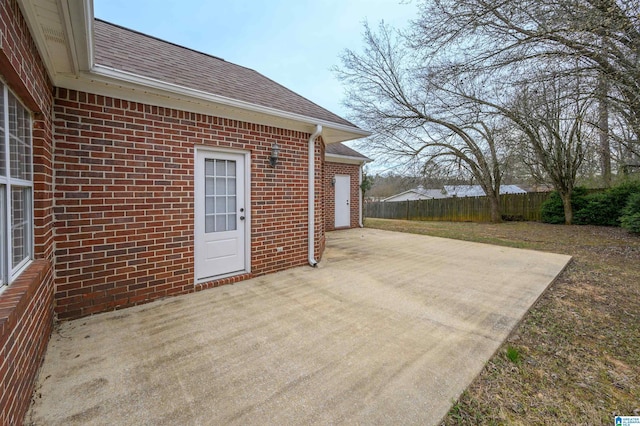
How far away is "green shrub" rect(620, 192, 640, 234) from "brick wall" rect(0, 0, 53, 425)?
45.6ft

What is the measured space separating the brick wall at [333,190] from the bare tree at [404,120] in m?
5.49

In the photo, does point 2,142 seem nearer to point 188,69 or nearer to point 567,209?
point 188,69

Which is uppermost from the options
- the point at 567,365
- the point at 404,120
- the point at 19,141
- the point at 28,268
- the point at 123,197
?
the point at 404,120

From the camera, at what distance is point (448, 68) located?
592cm

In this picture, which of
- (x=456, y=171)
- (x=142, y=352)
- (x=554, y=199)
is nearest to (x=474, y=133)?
(x=456, y=171)

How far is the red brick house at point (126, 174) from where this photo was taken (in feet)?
6.48

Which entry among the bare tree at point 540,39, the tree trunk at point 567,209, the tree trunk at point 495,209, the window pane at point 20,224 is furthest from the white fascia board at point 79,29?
the tree trunk at point 495,209

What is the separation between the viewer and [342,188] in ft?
35.3

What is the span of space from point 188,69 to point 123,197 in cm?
227

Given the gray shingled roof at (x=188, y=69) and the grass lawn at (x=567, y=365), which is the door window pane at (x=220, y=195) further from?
the grass lawn at (x=567, y=365)

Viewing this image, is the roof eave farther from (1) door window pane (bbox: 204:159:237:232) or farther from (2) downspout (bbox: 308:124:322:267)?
(1) door window pane (bbox: 204:159:237:232)

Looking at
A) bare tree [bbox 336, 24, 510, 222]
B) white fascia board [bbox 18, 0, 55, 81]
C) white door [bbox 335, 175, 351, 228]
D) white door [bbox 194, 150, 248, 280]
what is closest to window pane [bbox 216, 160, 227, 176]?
white door [bbox 194, 150, 248, 280]

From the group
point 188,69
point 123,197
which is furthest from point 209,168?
point 188,69

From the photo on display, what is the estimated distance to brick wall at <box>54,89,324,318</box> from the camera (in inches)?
123
